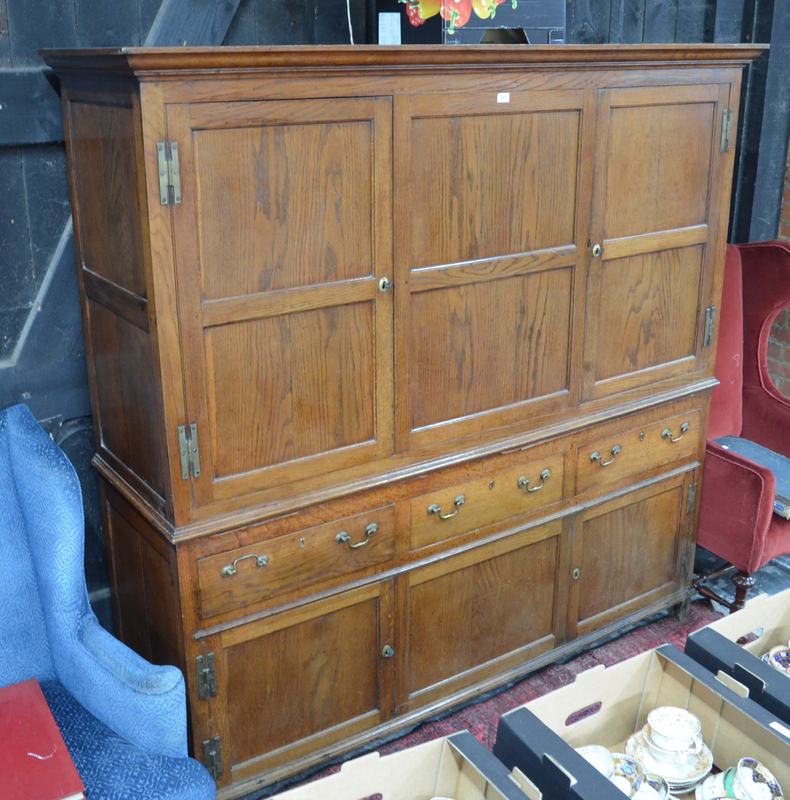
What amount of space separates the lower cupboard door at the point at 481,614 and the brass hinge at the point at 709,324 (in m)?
0.74

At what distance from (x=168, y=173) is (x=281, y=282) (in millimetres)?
341

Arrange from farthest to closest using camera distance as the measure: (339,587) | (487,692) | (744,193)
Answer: (744,193), (487,692), (339,587)

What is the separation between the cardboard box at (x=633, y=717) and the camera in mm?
1507

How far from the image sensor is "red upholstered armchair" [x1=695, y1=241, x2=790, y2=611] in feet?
9.70

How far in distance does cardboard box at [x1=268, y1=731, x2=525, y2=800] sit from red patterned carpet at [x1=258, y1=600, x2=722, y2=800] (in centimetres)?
104

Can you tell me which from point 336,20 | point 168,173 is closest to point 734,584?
point 336,20

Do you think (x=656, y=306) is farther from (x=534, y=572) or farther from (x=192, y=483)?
(x=192, y=483)

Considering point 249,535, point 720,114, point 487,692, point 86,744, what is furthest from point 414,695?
point 720,114

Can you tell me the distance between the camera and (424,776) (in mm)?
1541

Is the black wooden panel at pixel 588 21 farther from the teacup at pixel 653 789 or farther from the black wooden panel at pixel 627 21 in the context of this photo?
the teacup at pixel 653 789

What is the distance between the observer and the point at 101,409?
239cm

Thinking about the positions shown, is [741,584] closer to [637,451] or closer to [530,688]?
[637,451]

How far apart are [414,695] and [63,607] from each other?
1.01m

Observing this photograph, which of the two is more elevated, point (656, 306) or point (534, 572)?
point (656, 306)
